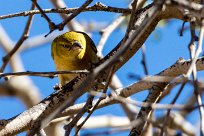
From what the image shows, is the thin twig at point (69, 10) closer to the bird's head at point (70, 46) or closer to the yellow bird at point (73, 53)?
the yellow bird at point (73, 53)

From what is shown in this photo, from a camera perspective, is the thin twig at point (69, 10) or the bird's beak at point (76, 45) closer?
the thin twig at point (69, 10)

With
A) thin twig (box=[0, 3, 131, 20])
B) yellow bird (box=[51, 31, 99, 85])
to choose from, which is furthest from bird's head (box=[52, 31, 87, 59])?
thin twig (box=[0, 3, 131, 20])

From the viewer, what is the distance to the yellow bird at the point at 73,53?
548 cm

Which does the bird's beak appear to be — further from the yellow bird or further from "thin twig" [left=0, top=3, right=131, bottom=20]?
"thin twig" [left=0, top=3, right=131, bottom=20]

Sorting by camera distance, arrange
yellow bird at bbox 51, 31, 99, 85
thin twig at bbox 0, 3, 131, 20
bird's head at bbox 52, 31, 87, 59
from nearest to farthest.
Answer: thin twig at bbox 0, 3, 131, 20 → yellow bird at bbox 51, 31, 99, 85 → bird's head at bbox 52, 31, 87, 59

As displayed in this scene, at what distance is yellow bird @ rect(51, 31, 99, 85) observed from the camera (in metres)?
5.48

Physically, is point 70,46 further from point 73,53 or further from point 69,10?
point 69,10

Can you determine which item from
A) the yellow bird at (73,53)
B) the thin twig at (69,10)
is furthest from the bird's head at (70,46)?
the thin twig at (69,10)

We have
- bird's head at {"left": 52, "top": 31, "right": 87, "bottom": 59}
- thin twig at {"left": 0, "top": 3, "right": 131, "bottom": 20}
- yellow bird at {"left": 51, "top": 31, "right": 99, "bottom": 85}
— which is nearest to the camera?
thin twig at {"left": 0, "top": 3, "right": 131, "bottom": 20}

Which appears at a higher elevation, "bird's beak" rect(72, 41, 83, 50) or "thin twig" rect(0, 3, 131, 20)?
"bird's beak" rect(72, 41, 83, 50)

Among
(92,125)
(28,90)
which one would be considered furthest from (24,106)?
(92,125)

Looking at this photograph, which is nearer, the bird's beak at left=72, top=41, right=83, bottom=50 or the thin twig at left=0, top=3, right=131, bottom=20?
the thin twig at left=0, top=3, right=131, bottom=20

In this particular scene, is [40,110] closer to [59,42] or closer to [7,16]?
[7,16]

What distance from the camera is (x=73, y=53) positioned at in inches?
229
